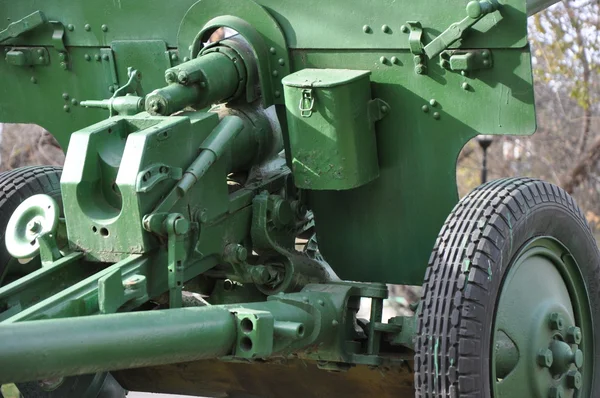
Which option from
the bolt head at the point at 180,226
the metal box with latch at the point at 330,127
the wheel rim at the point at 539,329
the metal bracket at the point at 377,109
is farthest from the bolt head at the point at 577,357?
the bolt head at the point at 180,226

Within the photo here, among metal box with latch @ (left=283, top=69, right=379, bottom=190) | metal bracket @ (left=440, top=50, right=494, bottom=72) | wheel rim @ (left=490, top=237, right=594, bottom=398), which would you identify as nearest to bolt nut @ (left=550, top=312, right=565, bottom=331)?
wheel rim @ (left=490, top=237, right=594, bottom=398)

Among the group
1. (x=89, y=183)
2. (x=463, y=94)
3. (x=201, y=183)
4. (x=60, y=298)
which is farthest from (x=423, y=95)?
(x=60, y=298)

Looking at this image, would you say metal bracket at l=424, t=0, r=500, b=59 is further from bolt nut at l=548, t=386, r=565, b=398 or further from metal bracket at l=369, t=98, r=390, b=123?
bolt nut at l=548, t=386, r=565, b=398

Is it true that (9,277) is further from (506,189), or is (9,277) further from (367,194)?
(506,189)

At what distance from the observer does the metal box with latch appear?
538cm

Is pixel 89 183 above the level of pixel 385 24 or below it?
below

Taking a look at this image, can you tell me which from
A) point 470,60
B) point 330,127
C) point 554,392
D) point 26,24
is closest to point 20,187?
point 26,24

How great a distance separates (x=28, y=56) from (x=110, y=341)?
2.59 m

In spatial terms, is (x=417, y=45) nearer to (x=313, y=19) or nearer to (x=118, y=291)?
(x=313, y=19)

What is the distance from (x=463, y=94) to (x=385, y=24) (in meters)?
0.44

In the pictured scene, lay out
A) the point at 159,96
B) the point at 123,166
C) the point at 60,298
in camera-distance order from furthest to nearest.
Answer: the point at 159,96, the point at 123,166, the point at 60,298

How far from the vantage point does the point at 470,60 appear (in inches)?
209

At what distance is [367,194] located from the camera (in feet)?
19.0

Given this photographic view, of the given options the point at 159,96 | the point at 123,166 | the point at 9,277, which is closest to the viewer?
the point at 123,166
